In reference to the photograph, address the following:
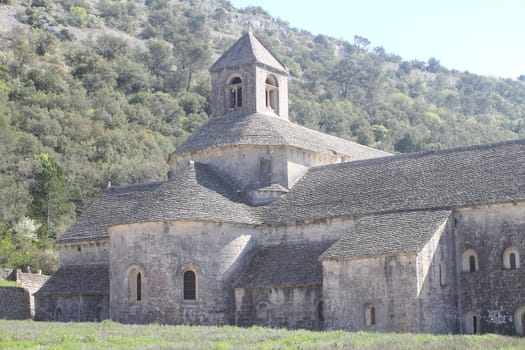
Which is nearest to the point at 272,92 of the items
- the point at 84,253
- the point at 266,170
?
the point at 266,170

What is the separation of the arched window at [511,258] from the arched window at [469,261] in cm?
125

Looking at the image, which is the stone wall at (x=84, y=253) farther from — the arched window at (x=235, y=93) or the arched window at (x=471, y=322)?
the arched window at (x=471, y=322)

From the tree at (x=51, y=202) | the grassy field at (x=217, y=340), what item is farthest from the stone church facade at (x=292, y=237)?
the tree at (x=51, y=202)

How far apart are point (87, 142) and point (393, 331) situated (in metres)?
56.8

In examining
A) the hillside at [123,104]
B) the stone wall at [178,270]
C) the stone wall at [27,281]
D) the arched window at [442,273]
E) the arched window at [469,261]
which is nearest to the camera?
the arched window at [442,273]

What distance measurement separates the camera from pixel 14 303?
46000 millimetres

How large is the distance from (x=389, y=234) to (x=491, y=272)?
13.9ft

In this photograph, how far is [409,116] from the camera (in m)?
117

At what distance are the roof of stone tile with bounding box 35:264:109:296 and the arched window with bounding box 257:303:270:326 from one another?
28.3 feet

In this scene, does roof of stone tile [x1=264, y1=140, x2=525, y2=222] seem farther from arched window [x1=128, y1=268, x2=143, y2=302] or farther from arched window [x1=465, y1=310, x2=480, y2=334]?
arched window [x1=128, y1=268, x2=143, y2=302]

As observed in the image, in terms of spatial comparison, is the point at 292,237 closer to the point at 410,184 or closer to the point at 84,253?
the point at 410,184

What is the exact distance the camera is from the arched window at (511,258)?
33625 millimetres

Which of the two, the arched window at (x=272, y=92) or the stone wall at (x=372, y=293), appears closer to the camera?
the stone wall at (x=372, y=293)

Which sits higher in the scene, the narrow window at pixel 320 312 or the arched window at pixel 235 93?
the arched window at pixel 235 93
